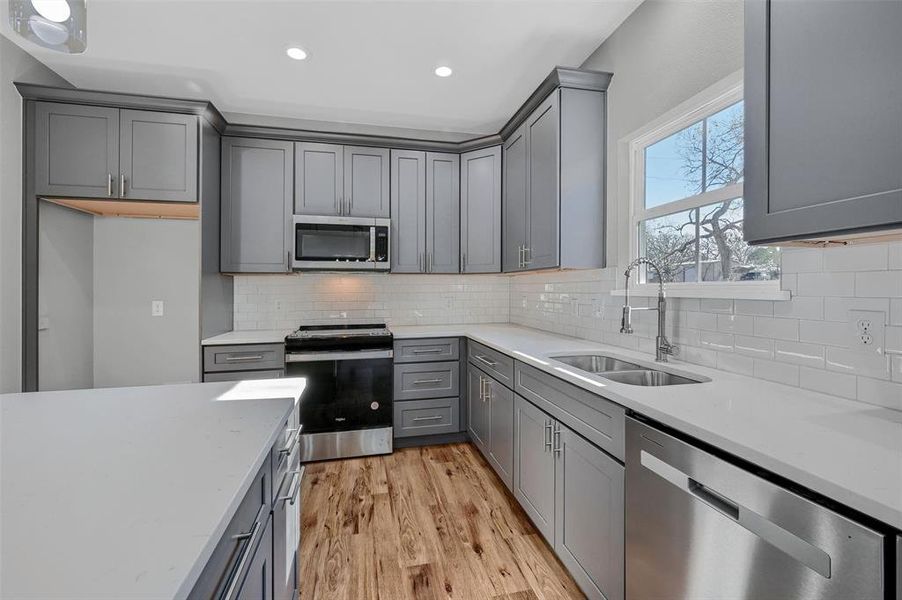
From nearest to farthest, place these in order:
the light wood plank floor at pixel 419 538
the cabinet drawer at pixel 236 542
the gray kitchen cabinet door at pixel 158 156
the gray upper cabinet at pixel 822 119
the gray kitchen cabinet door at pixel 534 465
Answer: the cabinet drawer at pixel 236 542 < the gray upper cabinet at pixel 822 119 < the light wood plank floor at pixel 419 538 < the gray kitchen cabinet door at pixel 534 465 < the gray kitchen cabinet door at pixel 158 156

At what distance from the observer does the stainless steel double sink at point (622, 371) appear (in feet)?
5.84

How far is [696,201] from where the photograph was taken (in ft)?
6.14

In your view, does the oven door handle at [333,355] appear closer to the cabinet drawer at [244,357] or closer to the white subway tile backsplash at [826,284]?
the cabinet drawer at [244,357]

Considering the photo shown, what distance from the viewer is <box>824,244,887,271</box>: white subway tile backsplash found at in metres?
1.14

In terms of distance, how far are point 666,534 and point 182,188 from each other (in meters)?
3.21

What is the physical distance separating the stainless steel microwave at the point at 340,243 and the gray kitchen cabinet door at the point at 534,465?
65.6 inches

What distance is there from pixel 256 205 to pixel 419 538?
2600 millimetres

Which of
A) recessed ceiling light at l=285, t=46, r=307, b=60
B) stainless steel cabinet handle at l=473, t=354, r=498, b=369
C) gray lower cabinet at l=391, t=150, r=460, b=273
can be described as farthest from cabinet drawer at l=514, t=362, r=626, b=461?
recessed ceiling light at l=285, t=46, r=307, b=60

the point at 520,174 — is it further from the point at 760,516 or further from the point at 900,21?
the point at 760,516

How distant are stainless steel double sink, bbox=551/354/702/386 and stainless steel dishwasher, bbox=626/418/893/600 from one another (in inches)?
23.3

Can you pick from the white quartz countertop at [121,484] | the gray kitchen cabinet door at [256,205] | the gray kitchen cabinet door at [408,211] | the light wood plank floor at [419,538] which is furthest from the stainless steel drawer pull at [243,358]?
the white quartz countertop at [121,484]

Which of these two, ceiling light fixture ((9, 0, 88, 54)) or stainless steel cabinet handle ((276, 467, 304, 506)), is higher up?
ceiling light fixture ((9, 0, 88, 54))

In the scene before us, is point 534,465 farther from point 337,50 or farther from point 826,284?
point 337,50

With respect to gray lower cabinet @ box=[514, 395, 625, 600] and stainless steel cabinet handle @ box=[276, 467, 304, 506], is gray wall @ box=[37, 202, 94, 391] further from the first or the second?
gray lower cabinet @ box=[514, 395, 625, 600]
